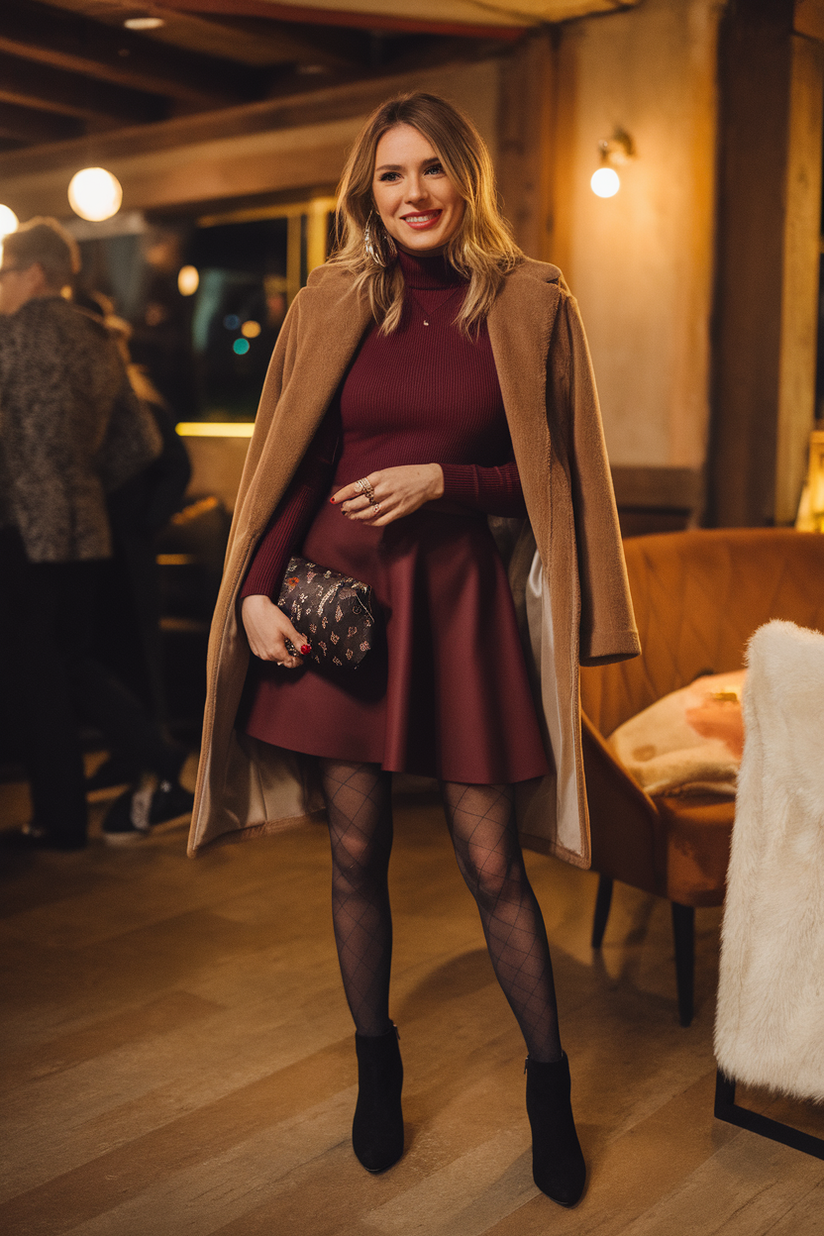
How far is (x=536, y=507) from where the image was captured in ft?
5.73

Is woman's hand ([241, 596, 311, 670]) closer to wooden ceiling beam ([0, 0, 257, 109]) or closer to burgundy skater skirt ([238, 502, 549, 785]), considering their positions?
burgundy skater skirt ([238, 502, 549, 785])

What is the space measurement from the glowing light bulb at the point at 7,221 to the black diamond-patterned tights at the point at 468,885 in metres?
2.66

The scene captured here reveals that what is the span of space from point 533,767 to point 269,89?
4.01m

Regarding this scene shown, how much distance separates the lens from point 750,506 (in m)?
3.81

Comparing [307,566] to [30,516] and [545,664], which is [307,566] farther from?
[30,516]

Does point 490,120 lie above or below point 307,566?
above

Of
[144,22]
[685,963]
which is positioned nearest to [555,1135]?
[685,963]

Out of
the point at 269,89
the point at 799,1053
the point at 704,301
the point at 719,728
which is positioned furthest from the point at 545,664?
the point at 269,89

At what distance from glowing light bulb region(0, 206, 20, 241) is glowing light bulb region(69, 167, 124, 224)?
28 centimetres

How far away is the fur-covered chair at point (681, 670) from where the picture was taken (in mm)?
2242

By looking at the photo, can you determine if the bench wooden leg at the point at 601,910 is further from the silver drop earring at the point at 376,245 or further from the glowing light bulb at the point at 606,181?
the glowing light bulb at the point at 606,181

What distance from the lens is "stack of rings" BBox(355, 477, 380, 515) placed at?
1661mm

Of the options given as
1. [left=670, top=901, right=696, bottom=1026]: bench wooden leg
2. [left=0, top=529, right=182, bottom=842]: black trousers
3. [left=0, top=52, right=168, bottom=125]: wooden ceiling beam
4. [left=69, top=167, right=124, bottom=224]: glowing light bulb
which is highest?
[left=0, top=52, right=168, bottom=125]: wooden ceiling beam

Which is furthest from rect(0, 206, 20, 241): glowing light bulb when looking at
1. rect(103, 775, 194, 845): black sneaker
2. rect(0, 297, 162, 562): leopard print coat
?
rect(103, 775, 194, 845): black sneaker
